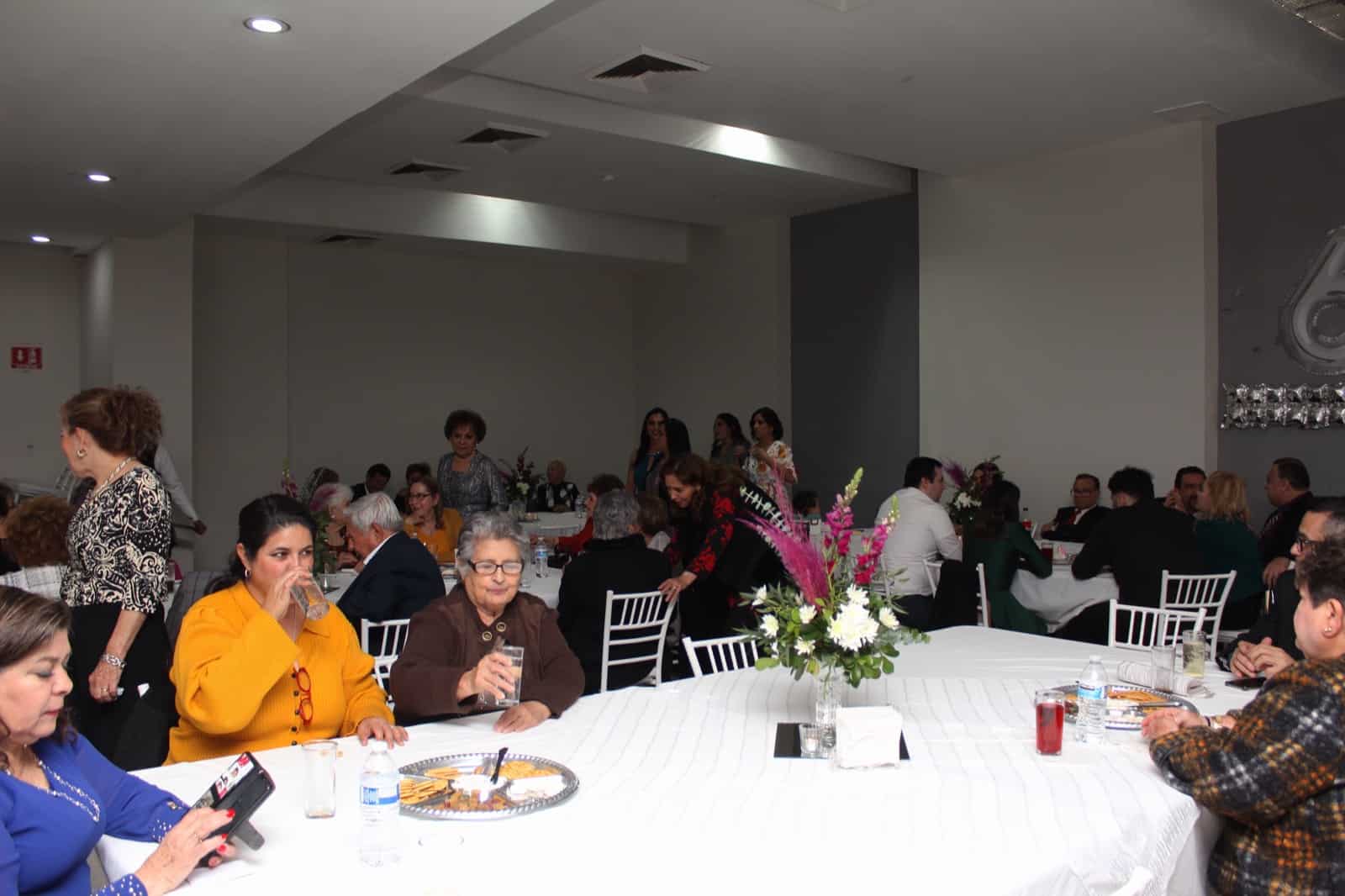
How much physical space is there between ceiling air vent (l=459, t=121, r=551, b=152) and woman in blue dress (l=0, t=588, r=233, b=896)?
222 inches

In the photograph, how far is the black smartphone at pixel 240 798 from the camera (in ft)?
6.01

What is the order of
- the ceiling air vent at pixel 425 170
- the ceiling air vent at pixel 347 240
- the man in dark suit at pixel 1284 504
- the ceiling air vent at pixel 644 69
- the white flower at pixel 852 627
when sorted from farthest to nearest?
the ceiling air vent at pixel 347 240 → the ceiling air vent at pixel 425 170 → the ceiling air vent at pixel 644 69 → the man in dark suit at pixel 1284 504 → the white flower at pixel 852 627

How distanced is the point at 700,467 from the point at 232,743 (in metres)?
3.00

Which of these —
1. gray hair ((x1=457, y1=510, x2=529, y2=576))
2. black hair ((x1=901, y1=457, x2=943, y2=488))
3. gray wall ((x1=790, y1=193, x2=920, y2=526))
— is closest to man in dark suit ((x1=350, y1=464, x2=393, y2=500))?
gray wall ((x1=790, y1=193, x2=920, y2=526))

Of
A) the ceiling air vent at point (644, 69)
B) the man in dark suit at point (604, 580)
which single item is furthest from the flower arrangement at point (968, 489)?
the ceiling air vent at point (644, 69)

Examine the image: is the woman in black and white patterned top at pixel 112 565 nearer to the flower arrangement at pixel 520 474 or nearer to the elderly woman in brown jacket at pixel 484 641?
the elderly woman in brown jacket at pixel 484 641

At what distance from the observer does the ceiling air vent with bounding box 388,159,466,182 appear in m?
8.02

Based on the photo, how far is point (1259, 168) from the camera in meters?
6.98

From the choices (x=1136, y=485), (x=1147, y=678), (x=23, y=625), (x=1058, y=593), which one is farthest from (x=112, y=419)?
(x=1136, y=485)

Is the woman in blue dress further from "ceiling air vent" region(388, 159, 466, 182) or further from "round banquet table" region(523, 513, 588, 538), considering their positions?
"ceiling air vent" region(388, 159, 466, 182)

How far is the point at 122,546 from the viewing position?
3.28 metres

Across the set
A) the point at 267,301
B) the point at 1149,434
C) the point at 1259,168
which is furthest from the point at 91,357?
the point at 1259,168

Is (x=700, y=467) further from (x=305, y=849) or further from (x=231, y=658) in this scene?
(x=305, y=849)

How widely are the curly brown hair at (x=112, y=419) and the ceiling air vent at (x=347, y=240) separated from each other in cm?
660
